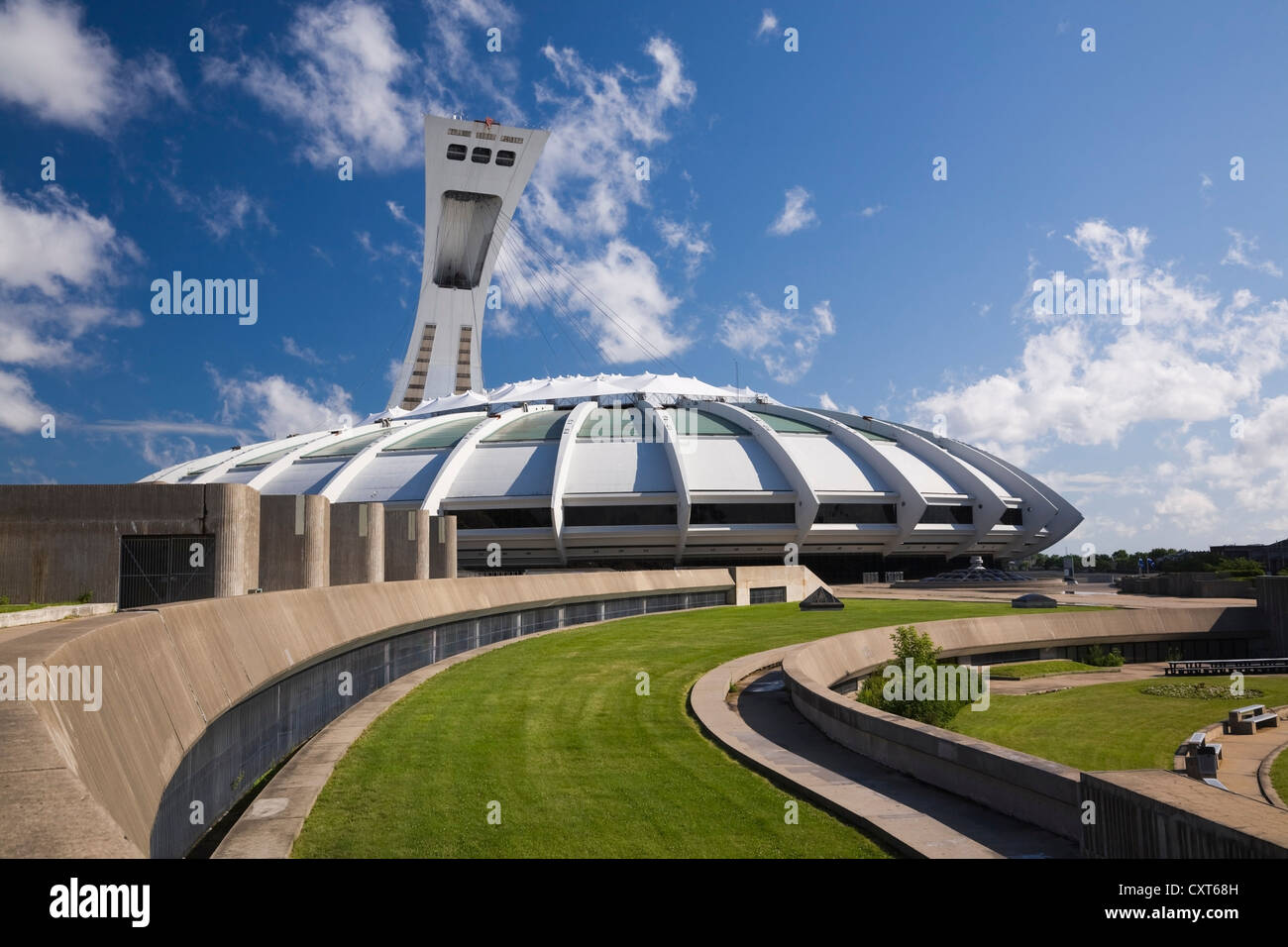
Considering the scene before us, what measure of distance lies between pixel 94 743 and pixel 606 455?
154ft

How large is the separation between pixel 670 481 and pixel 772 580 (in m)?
14.7

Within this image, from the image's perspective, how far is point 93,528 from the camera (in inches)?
599

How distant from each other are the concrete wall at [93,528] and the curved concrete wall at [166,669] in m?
5.75

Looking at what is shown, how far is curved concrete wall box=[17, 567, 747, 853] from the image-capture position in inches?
150

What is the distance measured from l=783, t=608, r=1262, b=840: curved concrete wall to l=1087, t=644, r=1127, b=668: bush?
301mm

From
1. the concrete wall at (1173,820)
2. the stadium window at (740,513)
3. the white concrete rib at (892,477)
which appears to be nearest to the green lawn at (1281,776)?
the concrete wall at (1173,820)

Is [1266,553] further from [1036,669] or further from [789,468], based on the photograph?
[1036,669]

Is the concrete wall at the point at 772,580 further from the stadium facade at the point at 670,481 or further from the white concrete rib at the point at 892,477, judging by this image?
the white concrete rib at the point at 892,477

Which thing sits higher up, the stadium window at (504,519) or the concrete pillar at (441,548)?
the stadium window at (504,519)

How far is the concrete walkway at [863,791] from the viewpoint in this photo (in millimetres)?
6484

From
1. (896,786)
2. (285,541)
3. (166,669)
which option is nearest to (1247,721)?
(896,786)

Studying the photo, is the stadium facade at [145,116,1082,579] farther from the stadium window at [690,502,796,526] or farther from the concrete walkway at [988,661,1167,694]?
the concrete walkway at [988,661,1167,694]

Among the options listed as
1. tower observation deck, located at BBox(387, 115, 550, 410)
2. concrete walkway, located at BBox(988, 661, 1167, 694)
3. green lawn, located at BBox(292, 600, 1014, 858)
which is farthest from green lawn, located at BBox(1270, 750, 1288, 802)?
tower observation deck, located at BBox(387, 115, 550, 410)

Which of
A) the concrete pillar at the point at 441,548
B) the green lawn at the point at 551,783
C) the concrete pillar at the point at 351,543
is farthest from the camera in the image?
the concrete pillar at the point at 441,548
